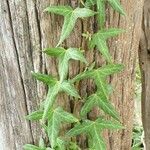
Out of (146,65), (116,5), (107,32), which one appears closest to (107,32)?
(107,32)

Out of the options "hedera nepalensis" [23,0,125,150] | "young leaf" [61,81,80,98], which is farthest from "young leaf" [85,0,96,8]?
"young leaf" [61,81,80,98]

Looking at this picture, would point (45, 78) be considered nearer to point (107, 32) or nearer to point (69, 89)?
point (69, 89)

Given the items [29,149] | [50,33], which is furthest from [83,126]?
[50,33]

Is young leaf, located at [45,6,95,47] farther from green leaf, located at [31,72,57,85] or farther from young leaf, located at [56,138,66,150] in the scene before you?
young leaf, located at [56,138,66,150]

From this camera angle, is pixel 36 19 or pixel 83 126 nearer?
pixel 36 19

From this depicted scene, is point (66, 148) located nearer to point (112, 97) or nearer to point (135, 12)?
point (112, 97)

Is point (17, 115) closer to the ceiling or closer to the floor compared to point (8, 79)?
closer to the floor

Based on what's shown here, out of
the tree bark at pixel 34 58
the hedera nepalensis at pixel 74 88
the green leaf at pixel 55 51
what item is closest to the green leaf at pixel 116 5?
the hedera nepalensis at pixel 74 88
